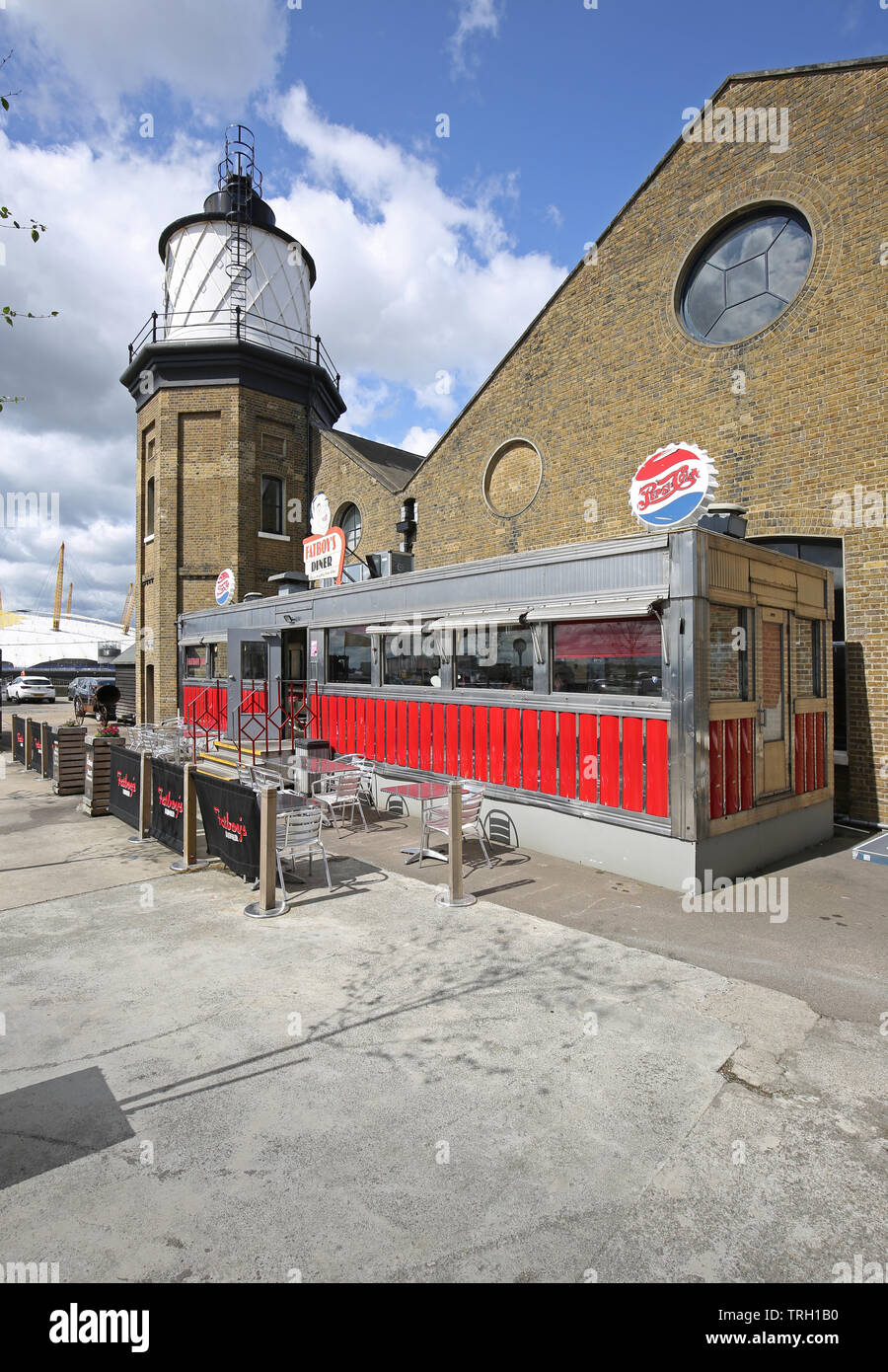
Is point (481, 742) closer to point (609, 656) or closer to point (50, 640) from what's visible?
point (609, 656)

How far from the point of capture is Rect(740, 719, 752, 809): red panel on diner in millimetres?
8086

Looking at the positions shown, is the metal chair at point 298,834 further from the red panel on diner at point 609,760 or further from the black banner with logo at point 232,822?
the red panel on diner at point 609,760

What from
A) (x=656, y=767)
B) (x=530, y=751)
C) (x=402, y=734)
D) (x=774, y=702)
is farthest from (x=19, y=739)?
(x=774, y=702)

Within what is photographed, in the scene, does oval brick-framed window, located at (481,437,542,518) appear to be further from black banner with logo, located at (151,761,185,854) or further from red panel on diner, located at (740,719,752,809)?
black banner with logo, located at (151,761,185,854)

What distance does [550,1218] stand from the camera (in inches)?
115

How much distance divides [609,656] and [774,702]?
97.0 inches

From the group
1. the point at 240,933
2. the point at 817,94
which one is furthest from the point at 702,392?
the point at 240,933

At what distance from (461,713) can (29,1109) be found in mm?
7555

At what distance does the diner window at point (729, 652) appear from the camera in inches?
301

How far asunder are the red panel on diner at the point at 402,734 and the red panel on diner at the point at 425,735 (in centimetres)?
47

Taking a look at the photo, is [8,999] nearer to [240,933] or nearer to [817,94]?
[240,933]

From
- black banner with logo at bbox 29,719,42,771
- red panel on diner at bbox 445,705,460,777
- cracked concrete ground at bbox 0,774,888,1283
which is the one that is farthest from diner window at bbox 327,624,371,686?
black banner with logo at bbox 29,719,42,771

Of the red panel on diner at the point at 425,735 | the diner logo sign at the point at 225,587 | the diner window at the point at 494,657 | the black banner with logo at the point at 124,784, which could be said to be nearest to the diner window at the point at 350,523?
the diner logo sign at the point at 225,587
